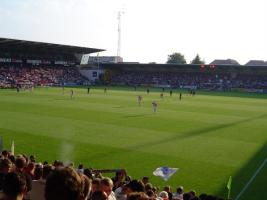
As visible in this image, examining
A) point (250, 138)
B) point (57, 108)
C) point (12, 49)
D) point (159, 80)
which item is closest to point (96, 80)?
point (159, 80)

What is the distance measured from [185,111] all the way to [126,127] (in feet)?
47.0

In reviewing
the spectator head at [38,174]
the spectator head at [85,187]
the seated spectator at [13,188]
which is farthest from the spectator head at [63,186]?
the spectator head at [38,174]

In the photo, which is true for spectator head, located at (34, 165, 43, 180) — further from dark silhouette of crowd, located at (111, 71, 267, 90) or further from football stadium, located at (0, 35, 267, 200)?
dark silhouette of crowd, located at (111, 71, 267, 90)

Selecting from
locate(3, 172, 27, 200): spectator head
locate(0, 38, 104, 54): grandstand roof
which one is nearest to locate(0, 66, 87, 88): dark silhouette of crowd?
locate(0, 38, 104, 54): grandstand roof

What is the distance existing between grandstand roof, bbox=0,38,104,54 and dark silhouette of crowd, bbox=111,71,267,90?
13384mm

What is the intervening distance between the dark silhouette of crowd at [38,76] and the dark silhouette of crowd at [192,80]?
13358 millimetres

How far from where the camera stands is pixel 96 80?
364 feet

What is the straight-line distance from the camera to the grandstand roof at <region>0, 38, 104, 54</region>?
87.1 m

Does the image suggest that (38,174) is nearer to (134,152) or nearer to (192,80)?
(134,152)

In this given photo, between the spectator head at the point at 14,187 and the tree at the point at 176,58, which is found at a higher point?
the tree at the point at 176,58

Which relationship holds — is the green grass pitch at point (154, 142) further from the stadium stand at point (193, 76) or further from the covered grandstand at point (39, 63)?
the stadium stand at point (193, 76)

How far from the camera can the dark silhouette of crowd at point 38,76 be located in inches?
3420

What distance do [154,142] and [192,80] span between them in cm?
8456

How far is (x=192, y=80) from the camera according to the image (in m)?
108
